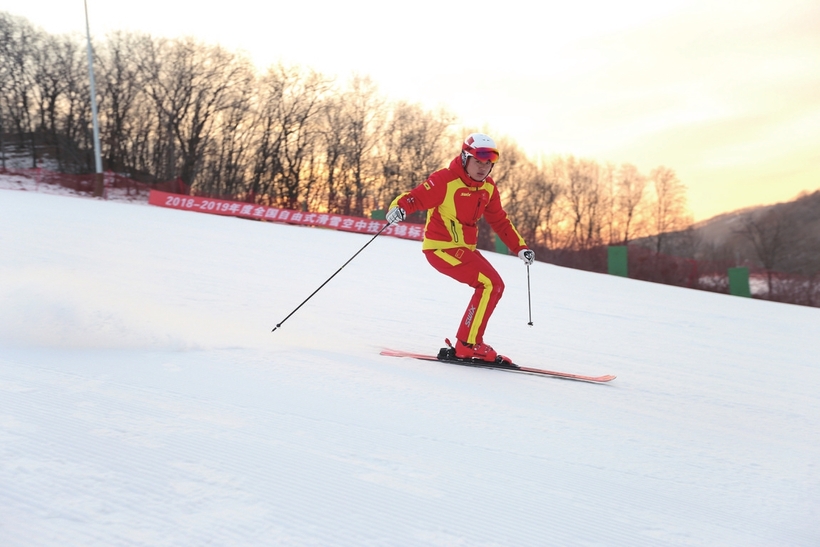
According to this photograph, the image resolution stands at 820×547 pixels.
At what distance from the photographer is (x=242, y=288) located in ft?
23.9

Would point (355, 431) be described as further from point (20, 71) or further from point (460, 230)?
point (20, 71)

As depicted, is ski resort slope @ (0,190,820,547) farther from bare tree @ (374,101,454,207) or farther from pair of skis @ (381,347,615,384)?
bare tree @ (374,101,454,207)

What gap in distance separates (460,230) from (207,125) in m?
41.1

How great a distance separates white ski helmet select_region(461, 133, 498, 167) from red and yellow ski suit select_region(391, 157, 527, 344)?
132mm

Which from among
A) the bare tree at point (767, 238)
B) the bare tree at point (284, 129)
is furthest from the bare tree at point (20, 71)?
the bare tree at point (767, 238)

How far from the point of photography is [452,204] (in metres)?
5.03

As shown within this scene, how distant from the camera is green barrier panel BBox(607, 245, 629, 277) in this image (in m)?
18.3

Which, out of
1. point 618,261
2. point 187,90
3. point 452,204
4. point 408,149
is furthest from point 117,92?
point 452,204

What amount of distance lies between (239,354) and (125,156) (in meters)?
41.2

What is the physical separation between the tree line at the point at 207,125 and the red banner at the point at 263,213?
10.8 m

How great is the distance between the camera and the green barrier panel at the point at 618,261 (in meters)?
18.3

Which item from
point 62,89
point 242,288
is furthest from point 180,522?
point 62,89

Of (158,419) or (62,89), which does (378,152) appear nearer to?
(62,89)

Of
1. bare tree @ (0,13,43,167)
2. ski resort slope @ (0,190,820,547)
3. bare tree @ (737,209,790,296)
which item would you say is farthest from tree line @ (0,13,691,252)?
A: ski resort slope @ (0,190,820,547)
